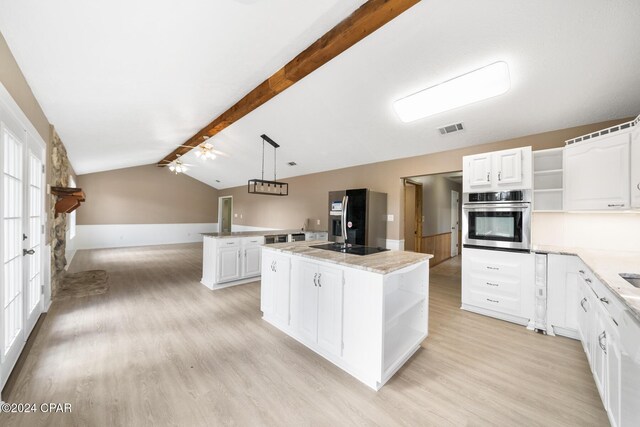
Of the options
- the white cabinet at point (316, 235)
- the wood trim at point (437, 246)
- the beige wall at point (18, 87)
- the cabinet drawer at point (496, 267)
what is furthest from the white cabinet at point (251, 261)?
the wood trim at point (437, 246)

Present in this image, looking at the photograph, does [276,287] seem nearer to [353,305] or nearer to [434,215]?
[353,305]

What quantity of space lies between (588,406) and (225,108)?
17.2ft

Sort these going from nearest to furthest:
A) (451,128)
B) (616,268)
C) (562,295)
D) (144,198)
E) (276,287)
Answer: (616,268) → (562,295) → (276,287) → (451,128) → (144,198)

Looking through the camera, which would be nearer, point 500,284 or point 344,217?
point 500,284

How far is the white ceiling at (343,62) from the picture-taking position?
1.84 m

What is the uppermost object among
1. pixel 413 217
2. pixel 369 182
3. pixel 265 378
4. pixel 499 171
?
pixel 369 182

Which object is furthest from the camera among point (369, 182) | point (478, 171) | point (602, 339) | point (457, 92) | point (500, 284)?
point (369, 182)

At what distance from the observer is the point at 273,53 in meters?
2.57

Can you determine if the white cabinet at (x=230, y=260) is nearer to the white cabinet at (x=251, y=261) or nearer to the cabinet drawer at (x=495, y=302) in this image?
the white cabinet at (x=251, y=261)

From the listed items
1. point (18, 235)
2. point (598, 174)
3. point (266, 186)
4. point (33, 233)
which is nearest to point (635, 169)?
point (598, 174)

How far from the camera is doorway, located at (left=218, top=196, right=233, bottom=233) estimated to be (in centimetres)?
1065

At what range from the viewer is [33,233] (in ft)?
8.55

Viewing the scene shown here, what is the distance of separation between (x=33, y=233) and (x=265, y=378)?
293cm

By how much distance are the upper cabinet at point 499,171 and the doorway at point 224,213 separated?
9360 millimetres
